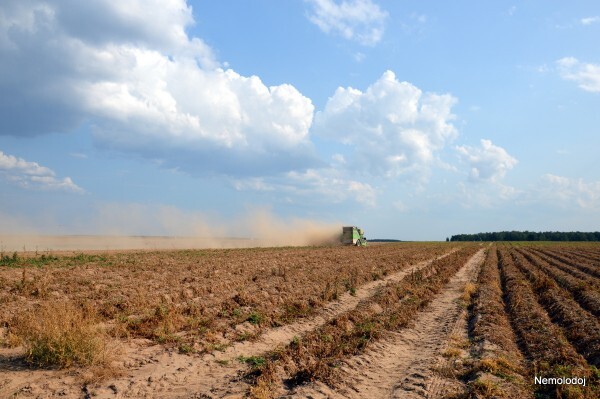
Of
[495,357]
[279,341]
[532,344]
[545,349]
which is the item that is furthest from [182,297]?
[545,349]

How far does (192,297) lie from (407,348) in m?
8.33

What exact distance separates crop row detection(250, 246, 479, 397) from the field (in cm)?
4

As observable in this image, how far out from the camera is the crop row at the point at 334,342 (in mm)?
8102

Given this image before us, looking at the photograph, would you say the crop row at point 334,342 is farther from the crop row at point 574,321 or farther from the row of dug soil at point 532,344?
the crop row at point 574,321

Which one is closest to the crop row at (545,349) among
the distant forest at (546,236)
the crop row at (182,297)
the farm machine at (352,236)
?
the crop row at (182,297)

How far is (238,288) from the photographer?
18.1 metres

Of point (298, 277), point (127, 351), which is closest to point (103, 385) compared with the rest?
point (127, 351)

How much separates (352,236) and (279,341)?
60.5 m

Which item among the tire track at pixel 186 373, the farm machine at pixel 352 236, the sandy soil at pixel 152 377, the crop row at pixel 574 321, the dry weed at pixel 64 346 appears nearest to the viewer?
the sandy soil at pixel 152 377

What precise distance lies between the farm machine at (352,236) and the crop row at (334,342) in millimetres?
51656

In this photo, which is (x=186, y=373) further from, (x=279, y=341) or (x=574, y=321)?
(x=574, y=321)

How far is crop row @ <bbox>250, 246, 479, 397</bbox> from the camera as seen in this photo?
8.10 m

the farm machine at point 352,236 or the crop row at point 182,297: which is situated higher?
the farm machine at point 352,236

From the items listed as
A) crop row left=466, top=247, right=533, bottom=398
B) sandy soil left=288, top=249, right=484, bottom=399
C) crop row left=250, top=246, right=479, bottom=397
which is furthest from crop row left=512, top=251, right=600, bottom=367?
crop row left=250, top=246, right=479, bottom=397
